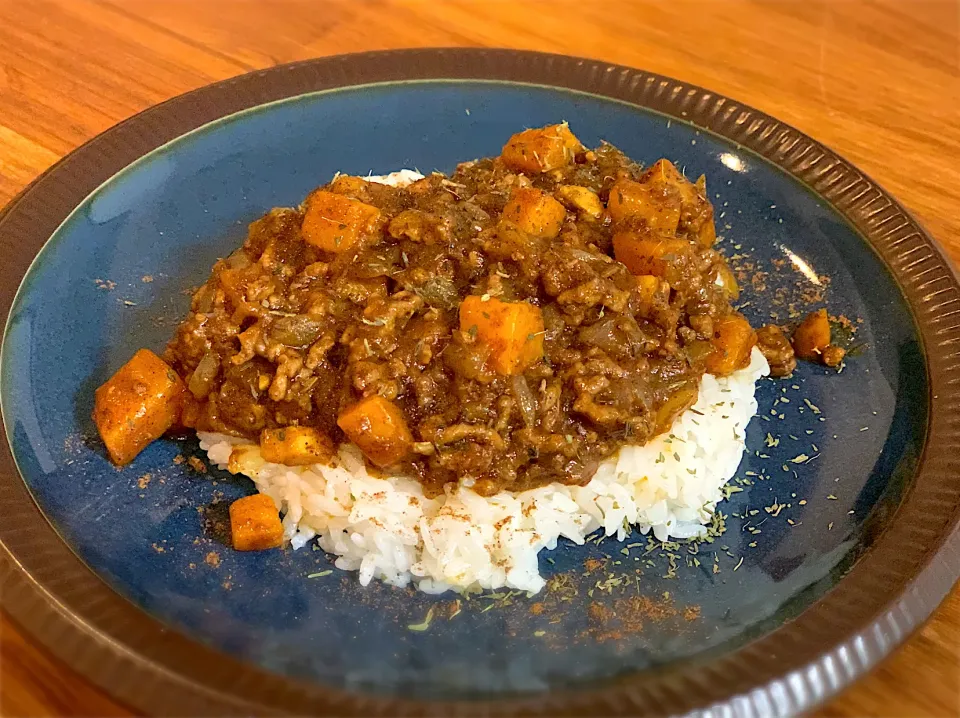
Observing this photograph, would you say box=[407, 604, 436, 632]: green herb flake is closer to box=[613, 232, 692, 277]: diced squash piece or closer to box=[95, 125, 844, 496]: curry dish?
box=[95, 125, 844, 496]: curry dish

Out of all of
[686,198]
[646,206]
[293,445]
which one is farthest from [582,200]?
[293,445]

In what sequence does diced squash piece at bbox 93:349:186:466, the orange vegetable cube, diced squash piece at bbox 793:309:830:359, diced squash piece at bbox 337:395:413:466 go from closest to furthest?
diced squash piece at bbox 337:395:413:466 < diced squash piece at bbox 93:349:186:466 < the orange vegetable cube < diced squash piece at bbox 793:309:830:359

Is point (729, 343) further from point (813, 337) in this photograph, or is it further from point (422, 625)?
point (422, 625)

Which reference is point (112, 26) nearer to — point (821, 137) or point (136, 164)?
point (136, 164)

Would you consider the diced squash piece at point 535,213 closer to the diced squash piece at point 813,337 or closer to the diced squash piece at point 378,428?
the diced squash piece at point 378,428

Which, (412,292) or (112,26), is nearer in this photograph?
(412,292)

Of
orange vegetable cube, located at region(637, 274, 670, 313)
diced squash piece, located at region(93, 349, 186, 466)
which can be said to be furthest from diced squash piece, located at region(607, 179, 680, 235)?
diced squash piece, located at region(93, 349, 186, 466)

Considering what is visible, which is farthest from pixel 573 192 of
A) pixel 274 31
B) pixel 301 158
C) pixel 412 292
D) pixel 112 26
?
Answer: pixel 112 26

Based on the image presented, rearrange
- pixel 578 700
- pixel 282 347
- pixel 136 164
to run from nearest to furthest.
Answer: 1. pixel 578 700
2. pixel 282 347
3. pixel 136 164
